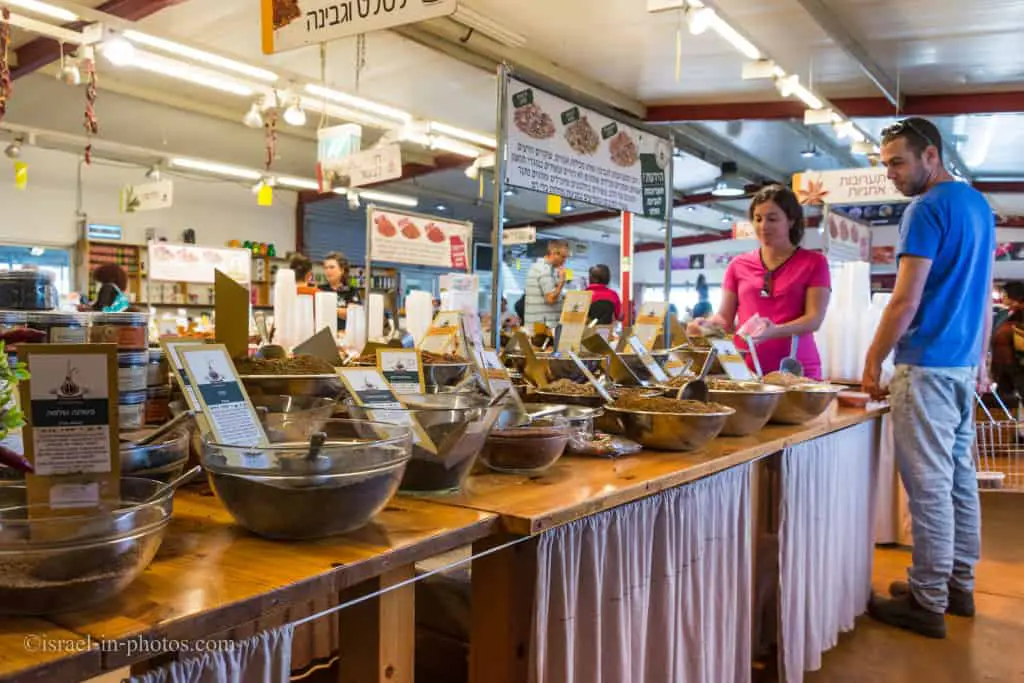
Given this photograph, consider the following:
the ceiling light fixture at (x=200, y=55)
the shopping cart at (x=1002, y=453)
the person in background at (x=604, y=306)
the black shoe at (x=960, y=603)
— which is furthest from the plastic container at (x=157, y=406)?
the ceiling light fixture at (x=200, y=55)

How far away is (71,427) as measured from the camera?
91 cm

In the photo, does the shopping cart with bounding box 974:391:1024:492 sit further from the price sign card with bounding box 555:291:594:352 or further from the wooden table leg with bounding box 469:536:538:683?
the wooden table leg with bounding box 469:536:538:683

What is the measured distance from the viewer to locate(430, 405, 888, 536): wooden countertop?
122 cm

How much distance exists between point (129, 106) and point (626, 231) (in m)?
5.91

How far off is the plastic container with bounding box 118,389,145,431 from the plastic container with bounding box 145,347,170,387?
4.2 inches

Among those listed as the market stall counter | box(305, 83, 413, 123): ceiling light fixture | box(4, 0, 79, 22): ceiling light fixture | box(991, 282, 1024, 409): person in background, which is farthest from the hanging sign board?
box(991, 282, 1024, 409): person in background

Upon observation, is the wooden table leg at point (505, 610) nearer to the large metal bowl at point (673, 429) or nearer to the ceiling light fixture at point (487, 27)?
the large metal bowl at point (673, 429)

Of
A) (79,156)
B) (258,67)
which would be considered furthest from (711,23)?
(79,156)

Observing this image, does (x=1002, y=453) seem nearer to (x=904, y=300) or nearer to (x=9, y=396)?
(x=904, y=300)

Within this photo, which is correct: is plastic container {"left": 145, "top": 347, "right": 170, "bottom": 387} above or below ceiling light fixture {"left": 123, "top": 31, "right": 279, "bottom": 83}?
below

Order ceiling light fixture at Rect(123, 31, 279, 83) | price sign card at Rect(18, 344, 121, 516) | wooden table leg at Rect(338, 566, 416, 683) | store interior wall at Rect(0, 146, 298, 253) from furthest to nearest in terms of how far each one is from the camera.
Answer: store interior wall at Rect(0, 146, 298, 253) → ceiling light fixture at Rect(123, 31, 279, 83) → wooden table leg at Rect(338, 566, 416, 683) → price sign card at Rect(18, 344, 121, 516)

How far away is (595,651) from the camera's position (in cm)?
143

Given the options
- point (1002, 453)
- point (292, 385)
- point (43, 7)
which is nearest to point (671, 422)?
point (292, 385)

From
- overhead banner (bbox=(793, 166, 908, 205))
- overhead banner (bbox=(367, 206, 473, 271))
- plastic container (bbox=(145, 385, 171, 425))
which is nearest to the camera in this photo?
plastic container (bbox=(145, 385, 171, 425))
